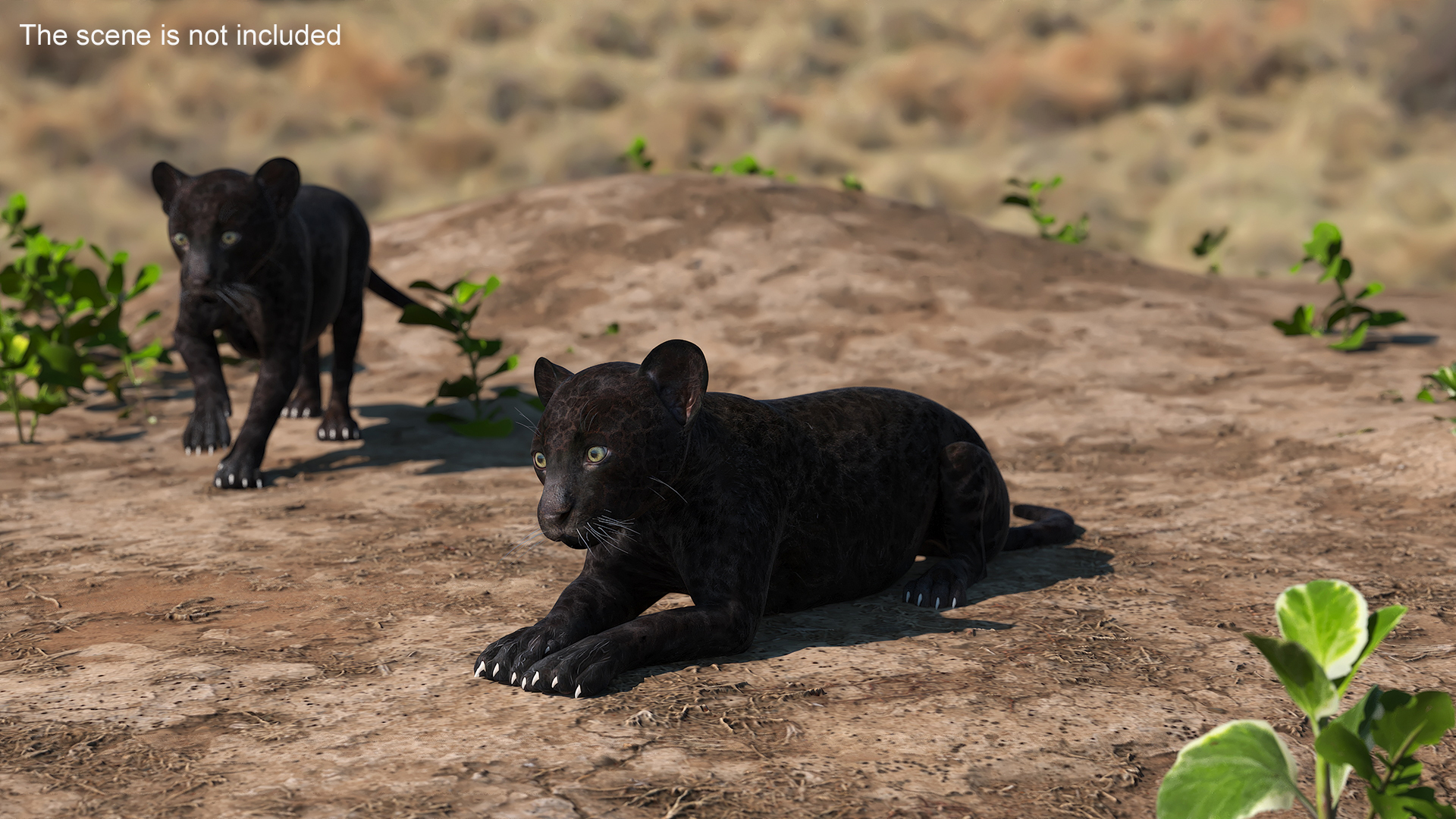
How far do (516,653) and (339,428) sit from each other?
4.54m

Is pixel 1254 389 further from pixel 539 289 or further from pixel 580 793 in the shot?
pixel 580 793

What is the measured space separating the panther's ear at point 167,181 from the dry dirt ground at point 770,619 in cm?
149

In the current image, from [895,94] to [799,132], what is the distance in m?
1.31

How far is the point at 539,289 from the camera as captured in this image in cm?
1059

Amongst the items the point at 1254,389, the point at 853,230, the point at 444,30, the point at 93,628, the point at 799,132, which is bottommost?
the point at 93,628

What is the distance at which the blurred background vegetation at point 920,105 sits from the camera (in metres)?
14.1

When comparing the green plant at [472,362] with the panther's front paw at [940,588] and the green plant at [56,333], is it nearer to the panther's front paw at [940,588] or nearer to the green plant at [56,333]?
the green plant at [56,333]

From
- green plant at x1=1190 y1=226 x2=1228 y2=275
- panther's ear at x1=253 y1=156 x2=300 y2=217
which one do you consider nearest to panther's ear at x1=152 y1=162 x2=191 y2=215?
panther's ear at x1=253 y1=156 x2=300 y2=217

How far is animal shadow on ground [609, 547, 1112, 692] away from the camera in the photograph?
11.6ft

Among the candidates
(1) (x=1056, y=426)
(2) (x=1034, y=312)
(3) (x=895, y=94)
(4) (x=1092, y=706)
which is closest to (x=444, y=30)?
(3) (x=895, y=94)

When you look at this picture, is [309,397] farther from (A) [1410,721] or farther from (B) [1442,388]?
(A) [1410,721]

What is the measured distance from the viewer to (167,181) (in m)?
6.10

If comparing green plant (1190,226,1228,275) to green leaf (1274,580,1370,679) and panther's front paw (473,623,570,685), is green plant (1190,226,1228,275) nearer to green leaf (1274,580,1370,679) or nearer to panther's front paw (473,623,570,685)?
panther's front paw (473,623,570,685)

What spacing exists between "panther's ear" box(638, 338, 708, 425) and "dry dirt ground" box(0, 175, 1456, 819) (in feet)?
2.43
